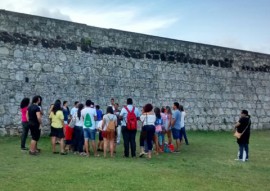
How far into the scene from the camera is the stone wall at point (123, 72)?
1484 cm

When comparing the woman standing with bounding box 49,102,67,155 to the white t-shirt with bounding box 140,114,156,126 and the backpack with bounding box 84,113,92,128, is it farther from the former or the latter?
the white t-shirt with bounding box 140,114,156,126

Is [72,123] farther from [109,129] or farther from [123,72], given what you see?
[123,72]

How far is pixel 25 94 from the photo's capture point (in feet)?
48.9

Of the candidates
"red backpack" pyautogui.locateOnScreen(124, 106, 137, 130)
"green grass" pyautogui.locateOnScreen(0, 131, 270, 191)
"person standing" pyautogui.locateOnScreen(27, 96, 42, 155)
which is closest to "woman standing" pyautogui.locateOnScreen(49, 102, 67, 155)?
"green grass" pyautogui.locateOnScreen(0, 131, 270, 191)

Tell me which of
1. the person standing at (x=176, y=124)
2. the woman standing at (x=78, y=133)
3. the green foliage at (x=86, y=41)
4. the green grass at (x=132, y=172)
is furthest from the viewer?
the green foliage at (x=86, y=41)

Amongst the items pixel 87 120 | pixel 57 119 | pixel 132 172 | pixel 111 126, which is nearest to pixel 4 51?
pixel 57 119

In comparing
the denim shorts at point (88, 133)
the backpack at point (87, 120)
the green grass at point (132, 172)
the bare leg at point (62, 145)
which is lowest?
the green grass at point (132, 172)

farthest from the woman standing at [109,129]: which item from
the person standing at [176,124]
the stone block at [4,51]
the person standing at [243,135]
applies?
the stone block at [4,51]

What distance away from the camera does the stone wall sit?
584 inches

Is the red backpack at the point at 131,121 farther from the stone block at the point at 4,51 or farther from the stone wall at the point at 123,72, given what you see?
the stone block at the point at 4,51

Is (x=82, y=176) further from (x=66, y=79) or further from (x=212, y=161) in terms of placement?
(x=66, y=79)

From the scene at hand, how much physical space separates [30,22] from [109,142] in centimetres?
559

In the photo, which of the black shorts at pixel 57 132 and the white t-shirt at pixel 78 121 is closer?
the black shorts at pixel 57 132

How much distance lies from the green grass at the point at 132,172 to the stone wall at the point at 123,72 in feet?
8.71
